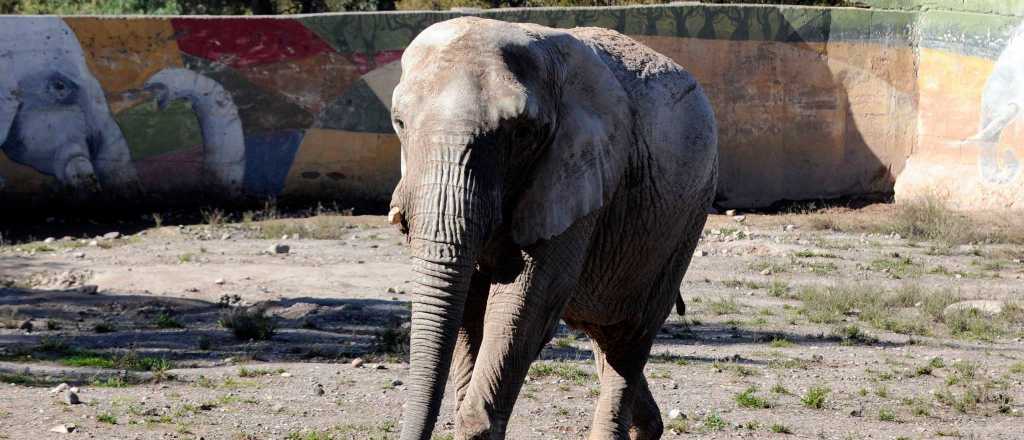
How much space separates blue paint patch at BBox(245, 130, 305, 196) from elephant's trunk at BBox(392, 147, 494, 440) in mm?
13644

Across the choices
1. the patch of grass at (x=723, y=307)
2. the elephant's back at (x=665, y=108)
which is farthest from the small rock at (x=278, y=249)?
the elephant's back at (x=665, y=108)

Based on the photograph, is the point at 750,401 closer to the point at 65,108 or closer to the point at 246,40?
the point at 246,40

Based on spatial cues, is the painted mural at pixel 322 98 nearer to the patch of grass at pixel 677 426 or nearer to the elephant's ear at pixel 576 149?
the patch of grass at pixel 677 426

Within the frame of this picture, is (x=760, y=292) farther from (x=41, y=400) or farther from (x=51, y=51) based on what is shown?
(x=51, y=51)

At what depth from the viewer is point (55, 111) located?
56.5 ft

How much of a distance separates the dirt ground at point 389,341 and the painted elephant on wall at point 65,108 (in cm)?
120

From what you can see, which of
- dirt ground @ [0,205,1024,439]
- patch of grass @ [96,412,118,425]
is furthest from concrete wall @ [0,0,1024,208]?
patch of grass @ [96,412,118,425]

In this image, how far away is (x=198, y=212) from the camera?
697 inches

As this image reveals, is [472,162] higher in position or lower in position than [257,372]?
higher

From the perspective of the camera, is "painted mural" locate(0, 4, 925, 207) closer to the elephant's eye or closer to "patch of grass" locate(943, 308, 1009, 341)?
the elephant's eye

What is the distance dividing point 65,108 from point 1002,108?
1252cm

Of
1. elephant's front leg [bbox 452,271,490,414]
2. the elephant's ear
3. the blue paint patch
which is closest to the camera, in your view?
the elephant's ear

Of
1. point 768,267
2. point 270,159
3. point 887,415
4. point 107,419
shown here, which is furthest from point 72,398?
point 270,159

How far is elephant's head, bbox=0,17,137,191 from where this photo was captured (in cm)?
1700
